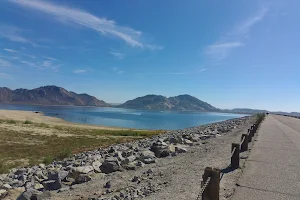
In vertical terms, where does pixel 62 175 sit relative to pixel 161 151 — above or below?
below

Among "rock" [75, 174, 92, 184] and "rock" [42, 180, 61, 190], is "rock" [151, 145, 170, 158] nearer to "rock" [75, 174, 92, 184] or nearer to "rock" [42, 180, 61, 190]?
"rock" [75, 174, 92, 184]

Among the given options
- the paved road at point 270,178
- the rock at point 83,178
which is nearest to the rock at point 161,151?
the paved road at point 270,178

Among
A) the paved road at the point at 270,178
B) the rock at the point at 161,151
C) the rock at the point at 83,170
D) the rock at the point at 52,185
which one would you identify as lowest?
the rock at the point at 52,185

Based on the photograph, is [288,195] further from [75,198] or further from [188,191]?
[75,198]

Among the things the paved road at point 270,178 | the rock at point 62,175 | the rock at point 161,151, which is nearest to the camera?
the paved road at point 270,178

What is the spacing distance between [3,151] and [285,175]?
19875mm

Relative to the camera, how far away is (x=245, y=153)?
1193cm

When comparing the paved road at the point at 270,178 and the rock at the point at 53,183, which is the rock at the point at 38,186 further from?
the paved road at the point at 270,178

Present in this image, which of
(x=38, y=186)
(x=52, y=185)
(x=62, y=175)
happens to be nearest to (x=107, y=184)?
(x=52, y=185)

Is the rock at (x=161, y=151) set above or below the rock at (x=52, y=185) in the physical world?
above

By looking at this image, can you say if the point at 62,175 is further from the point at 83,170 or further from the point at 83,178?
the point at 83,178

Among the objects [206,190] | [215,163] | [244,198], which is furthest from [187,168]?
[206,190]

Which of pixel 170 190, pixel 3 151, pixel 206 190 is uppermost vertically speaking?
pixel 206 190

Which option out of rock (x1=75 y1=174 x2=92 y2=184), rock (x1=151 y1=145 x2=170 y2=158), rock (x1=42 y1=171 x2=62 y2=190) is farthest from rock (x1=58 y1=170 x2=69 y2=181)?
rock (x1=151 y1=145 x2=170 y2=158)
